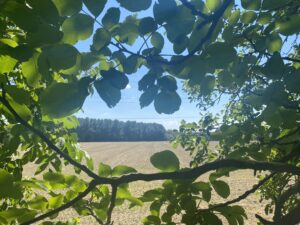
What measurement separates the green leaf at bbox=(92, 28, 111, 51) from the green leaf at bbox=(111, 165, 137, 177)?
0.40 meters

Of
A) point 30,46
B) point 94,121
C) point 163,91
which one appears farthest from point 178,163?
point 94,121

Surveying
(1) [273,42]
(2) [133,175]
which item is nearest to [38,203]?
(2) [133,175]

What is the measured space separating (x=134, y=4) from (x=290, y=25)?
26.2 inches

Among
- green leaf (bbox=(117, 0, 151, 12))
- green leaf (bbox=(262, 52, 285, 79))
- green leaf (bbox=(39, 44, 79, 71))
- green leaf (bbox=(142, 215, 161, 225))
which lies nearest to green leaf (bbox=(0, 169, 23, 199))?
green leaf (bbox=(39, 44, 79, 71))

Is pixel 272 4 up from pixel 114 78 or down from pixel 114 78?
up

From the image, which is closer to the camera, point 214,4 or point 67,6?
point 67,6

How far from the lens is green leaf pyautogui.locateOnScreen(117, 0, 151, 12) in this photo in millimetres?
921

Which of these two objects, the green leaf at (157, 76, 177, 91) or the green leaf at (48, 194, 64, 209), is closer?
the green leaf at (157, 76, 177, 91)

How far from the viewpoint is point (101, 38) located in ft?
3.20

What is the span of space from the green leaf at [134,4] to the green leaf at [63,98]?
0.21m

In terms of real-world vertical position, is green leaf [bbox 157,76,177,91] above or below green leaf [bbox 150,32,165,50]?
below

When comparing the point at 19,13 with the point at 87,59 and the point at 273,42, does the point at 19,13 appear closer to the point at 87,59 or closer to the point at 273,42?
the point at 87,59

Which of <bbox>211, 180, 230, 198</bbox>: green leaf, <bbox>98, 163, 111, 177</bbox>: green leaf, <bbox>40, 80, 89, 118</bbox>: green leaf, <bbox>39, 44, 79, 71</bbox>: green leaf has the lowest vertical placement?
<bbox>211, 180, 230, 198</bbox>: green leaf

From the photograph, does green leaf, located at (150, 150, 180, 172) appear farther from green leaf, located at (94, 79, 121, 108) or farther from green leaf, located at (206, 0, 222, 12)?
green leaf, located at (206, 0, 222, 12)
